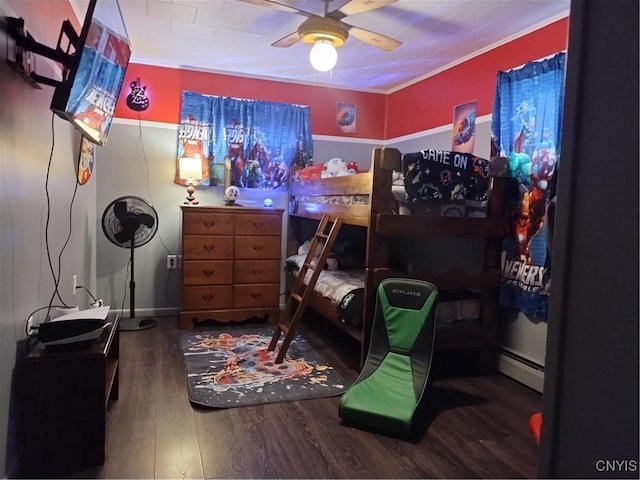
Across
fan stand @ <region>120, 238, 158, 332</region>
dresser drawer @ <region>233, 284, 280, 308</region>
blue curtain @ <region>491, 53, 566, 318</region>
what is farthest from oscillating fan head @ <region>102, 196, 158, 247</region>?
blue curtain @ <region>491, 53, 566, 318</region>

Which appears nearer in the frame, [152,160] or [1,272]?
[1,272]

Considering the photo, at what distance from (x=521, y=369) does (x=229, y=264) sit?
8.39ft

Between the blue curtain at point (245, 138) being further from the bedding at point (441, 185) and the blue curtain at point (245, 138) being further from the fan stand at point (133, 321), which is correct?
the bedding at point (441, 185)

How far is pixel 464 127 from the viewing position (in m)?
3.74

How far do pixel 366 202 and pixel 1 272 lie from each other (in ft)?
7.03

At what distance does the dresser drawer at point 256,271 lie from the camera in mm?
4105

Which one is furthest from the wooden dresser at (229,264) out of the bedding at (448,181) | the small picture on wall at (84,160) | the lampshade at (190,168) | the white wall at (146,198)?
the bedding at (448,181)

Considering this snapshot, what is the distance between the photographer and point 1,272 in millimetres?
1581

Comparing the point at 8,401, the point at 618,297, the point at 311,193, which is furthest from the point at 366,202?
the point at 618,297

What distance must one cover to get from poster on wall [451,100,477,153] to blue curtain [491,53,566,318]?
1.41 ft

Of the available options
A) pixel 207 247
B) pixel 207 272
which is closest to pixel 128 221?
pixel 207 247

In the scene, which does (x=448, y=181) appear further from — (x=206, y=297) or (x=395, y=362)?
(x=206, y=297)

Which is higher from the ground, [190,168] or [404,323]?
[190,168]

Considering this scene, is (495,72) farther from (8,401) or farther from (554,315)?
(8,401)
